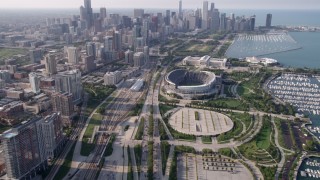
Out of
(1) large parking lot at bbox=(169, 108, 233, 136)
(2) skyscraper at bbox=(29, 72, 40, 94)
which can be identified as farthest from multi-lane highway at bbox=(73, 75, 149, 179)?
(2) skyscraper at bbox=(29, 72, 40, 94)

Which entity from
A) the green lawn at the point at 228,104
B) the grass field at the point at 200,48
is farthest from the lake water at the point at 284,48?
the green lawn at the point at 228,104

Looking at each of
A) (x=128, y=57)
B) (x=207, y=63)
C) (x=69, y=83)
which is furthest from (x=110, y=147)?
(x=128, y=57)

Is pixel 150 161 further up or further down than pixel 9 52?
further down

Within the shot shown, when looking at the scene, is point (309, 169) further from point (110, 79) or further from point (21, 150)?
point (110, 79)

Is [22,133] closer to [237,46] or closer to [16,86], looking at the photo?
[16,86]

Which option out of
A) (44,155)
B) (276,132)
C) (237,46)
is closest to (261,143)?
(276,132)

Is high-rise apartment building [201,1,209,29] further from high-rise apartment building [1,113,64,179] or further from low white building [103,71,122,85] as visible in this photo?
high-rise apartment building [1,113,64,179]

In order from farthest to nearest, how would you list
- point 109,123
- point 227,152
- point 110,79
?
point 110,79, point 109,123, point 227,152

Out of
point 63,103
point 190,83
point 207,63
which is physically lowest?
point 190,83
